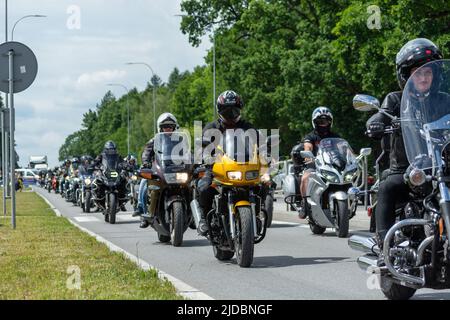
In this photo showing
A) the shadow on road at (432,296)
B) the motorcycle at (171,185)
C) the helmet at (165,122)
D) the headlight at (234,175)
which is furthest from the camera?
the helmet at (165,122)

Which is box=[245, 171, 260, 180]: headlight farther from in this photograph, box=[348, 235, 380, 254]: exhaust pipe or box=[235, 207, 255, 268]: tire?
box=[348, 235, 380, 254]: exhaust pipe

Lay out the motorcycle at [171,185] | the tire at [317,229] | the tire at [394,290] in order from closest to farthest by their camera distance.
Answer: the tire at [394,290]
the motorcycle at [171,185]
the tire at [317,229]

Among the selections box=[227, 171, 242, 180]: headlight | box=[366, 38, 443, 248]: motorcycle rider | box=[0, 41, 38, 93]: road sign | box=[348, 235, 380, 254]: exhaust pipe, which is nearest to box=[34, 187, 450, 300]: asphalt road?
box=[348, 235, 380, 254]: exhaust pipe

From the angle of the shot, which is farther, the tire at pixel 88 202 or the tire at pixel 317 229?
the tire at pixel 88 202

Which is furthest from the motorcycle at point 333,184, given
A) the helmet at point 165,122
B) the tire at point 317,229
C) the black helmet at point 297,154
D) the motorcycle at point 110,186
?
the motorcycle at point 110,186

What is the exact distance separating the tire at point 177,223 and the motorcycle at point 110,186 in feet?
23.0

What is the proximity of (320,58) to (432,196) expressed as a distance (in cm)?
3321

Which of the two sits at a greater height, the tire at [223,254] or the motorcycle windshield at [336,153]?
the motorcycle windshield at [336,153]

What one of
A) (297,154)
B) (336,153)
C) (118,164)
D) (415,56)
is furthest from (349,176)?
(118,164)

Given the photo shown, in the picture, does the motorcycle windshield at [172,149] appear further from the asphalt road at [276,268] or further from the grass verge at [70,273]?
the grass verge at [70,273]

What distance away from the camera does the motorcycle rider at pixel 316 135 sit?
14.0 m

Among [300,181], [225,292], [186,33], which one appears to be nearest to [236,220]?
[225,292]

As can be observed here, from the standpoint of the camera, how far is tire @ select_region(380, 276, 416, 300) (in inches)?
270

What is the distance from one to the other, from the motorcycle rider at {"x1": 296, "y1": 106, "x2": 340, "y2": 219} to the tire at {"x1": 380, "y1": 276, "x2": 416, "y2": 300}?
704 centimetres
